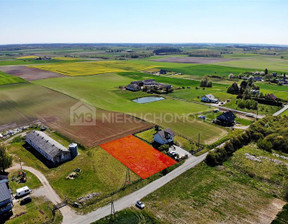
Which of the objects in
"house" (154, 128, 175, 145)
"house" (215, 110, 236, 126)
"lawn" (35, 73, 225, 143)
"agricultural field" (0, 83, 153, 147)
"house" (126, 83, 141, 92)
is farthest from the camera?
"house" (126, 83, 141, 92)

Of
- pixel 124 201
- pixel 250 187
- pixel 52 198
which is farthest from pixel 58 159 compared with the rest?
pixel 250 187

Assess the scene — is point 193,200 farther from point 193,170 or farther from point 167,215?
point 193,170

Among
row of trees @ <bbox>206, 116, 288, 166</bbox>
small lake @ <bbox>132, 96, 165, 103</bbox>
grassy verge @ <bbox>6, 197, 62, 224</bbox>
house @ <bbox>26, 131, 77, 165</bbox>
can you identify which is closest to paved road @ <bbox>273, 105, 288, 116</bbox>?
row of trees @ <bbox>206, 116, 288, 166</bbox>

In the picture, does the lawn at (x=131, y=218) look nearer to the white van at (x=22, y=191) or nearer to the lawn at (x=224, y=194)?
the lawn at (x=224, y=194)

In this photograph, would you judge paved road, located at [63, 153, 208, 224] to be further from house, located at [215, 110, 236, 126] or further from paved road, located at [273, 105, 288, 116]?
paved road, located at [273, 105, 288, 116]

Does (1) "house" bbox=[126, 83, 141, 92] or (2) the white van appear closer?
(2) the white van

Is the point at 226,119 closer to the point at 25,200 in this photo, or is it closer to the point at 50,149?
the point at 50,149

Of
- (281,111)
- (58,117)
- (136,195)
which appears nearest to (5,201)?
(136,195)
